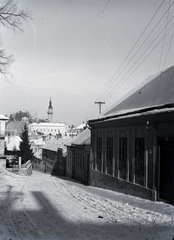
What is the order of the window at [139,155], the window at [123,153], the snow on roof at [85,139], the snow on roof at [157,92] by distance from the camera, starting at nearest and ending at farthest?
the window at [139,155]
the snow on roof at [157,92]
the window at [123,153]
the snow on roof at [85,139]

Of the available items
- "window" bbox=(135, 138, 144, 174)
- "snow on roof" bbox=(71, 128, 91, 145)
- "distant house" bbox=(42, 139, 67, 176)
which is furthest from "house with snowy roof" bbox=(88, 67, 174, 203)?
"distant house" bbox=(42, 139, 67, 176)

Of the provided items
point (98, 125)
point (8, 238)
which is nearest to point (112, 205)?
point (8, 238)

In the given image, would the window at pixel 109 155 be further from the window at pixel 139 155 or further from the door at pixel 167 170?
the door at pixel 167 170

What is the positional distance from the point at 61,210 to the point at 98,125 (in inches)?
391

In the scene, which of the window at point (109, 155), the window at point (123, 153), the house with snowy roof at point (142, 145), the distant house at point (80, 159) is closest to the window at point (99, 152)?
the house with snowy roof at point (142, 145)

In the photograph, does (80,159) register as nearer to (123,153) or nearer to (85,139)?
(85,139)

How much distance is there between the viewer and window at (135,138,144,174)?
38.9 feet

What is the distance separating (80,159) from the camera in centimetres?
2720

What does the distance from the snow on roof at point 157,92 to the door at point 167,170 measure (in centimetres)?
184

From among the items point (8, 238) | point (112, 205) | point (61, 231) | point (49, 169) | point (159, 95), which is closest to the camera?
point (8, 238)

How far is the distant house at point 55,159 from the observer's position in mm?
39906

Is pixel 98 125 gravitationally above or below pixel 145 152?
above

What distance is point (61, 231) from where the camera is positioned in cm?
664

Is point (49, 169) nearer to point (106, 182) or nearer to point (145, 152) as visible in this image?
point (106, 182)
